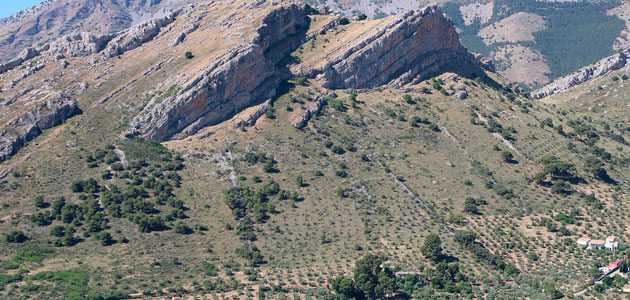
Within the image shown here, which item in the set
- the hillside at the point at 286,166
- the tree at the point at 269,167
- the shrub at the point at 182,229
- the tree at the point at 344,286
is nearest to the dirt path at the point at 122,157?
the hillside at the point at 286,166

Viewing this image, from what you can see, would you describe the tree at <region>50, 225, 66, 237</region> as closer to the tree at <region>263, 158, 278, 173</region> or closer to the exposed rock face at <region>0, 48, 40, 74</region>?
the tree at <region>263, 158, 278, 173</region>

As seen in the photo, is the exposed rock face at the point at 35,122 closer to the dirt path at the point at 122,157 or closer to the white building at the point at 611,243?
the dirt path at the point at 122,157

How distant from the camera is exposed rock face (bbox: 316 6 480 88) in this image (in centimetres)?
13138

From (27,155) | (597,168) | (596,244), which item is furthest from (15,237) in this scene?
(597,168)

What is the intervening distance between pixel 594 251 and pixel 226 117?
63.9m

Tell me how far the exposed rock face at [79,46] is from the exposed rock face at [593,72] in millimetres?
122951

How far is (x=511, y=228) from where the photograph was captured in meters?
99.9

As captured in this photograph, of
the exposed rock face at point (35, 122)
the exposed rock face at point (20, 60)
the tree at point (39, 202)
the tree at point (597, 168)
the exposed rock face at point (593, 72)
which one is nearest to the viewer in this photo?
the tree at point (39, 202)

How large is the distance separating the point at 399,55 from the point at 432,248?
55.5 meters

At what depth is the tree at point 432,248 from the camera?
3521 inches

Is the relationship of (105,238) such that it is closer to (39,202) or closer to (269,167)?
(39,202)

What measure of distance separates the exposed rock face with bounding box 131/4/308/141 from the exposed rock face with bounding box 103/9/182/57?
19.7 meters

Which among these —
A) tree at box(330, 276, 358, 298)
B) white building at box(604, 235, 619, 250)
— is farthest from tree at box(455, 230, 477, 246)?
tree at box(330, 276, 358, 298)

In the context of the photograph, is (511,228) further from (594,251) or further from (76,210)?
(76,210)
